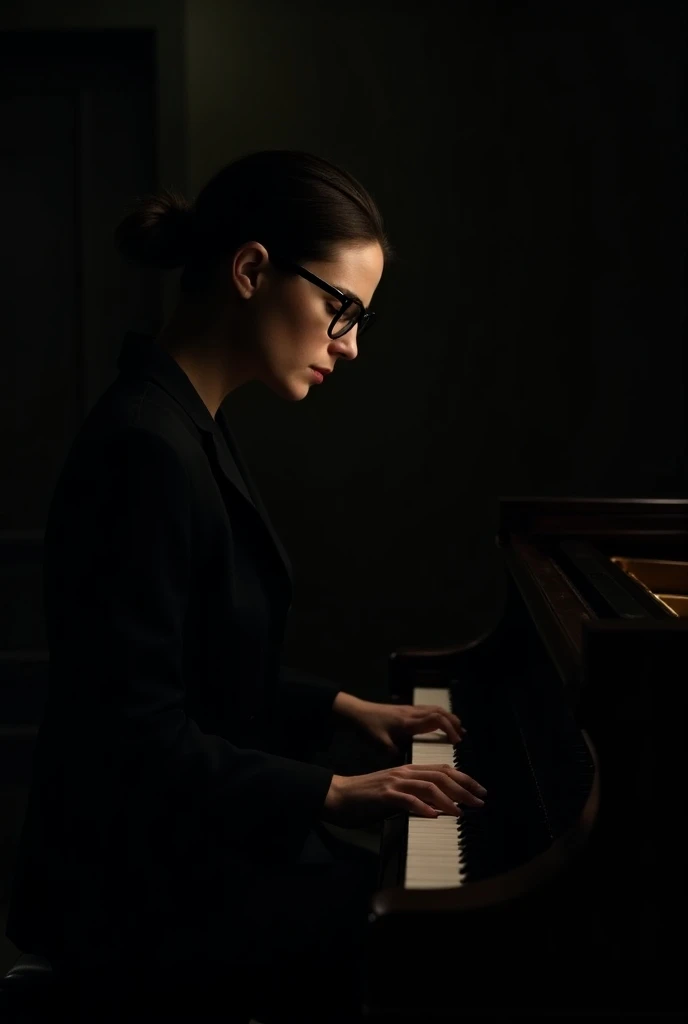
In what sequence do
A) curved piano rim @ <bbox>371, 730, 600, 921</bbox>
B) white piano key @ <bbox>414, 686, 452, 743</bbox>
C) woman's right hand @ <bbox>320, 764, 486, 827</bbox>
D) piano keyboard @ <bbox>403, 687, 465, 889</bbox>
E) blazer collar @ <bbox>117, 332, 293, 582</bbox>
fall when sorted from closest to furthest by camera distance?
curved piano rim @ <bbox>371, 730, 600, 921</bbox>
piano keyboard @ <bbox>403, 687, 465, 889</bbox>
woman's right hand @ <bbox>320, 764, 486, 827</bbox>
blazer collar @ <bbox>117, 332, 293, 582</bbox>
white piano key @ <bbox>414, 686, 452, 743</bbox>

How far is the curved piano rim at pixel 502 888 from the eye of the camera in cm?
90

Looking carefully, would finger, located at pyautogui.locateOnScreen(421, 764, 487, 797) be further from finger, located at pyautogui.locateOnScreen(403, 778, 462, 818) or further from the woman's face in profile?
the woman's face in profile

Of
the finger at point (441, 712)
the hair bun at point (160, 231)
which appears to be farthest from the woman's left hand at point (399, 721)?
the hair bun at point (160, 231)

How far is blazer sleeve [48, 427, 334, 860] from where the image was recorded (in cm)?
113

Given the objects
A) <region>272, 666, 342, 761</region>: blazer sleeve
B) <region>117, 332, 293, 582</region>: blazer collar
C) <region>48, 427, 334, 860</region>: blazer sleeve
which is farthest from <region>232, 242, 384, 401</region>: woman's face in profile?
<region>272, 666, 342, 761</region>: blazer sleeve

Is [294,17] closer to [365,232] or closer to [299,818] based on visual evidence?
[365,232]

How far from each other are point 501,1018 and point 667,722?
0.99 feet

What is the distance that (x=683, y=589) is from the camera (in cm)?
186

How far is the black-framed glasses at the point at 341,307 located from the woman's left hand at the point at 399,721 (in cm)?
61

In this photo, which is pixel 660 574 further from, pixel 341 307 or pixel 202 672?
pixel 202 672

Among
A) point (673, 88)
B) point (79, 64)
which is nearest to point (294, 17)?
point (79, 64)

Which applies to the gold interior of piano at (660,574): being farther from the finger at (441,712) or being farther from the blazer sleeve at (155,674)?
the blazer sleeve at (155,674)

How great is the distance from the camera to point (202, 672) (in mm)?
1316

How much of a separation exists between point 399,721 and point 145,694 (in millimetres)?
625
